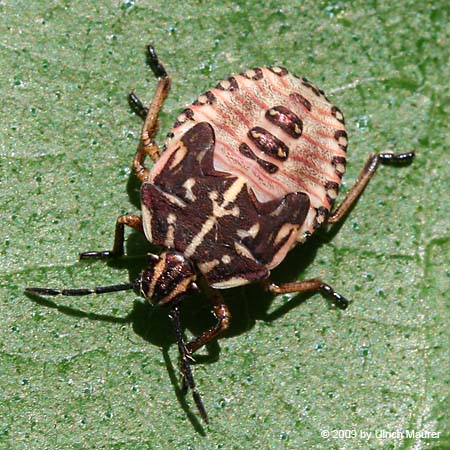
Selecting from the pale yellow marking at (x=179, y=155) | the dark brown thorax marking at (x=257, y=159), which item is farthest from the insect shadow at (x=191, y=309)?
the dark brown thorax marking at (x=257, y=159)

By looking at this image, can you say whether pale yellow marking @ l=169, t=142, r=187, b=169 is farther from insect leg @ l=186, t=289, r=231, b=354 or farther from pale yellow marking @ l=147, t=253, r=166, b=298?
insect leg @ l=186, t=289, r=231, b=354

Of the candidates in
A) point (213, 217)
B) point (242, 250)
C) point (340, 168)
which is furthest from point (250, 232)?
point (340, 168)

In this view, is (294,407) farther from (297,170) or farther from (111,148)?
(111,148)

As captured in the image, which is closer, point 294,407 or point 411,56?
point 294,407

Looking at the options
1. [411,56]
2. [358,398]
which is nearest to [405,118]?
[411,56]

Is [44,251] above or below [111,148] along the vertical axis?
below

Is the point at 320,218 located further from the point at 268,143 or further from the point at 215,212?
the point at 215,212

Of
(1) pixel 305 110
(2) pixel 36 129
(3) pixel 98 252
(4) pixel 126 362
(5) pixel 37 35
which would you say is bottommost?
(4) pixel 126 362
